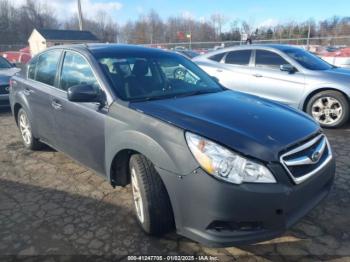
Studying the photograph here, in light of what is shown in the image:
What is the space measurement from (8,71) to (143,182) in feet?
25.5

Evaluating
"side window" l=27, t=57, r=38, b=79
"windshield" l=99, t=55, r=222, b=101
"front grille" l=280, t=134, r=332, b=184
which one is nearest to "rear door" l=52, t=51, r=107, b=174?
"windshield" l=99, t=55, r=222, b=101

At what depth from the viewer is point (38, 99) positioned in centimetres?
429

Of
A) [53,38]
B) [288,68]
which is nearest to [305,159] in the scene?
[288,68]

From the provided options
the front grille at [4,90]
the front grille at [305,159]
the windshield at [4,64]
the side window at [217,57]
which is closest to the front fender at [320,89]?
the side window at [217,57]

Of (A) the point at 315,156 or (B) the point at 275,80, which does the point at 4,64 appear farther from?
(A) the point at 315,156

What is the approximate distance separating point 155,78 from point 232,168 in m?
1.65

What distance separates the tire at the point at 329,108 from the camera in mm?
5891

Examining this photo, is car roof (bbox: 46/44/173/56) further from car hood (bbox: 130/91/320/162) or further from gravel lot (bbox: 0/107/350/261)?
gravel lot (bbox: 0/107/350/261)

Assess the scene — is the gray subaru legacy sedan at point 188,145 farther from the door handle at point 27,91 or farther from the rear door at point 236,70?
the rear door at point 236,70

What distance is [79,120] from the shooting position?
341 cm

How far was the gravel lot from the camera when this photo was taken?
267 cm

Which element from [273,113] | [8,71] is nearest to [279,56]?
[273,113]

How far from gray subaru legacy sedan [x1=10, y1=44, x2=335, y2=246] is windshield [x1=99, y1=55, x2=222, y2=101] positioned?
0.01 meters

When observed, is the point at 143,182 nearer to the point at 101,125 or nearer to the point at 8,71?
the point at 101,125
